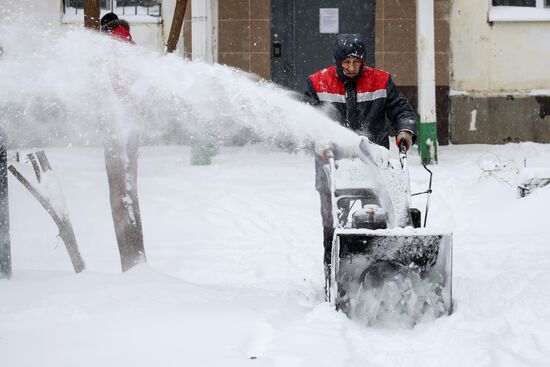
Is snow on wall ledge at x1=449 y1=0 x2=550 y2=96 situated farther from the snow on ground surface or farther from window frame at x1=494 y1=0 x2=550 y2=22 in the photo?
the snow on ground surface

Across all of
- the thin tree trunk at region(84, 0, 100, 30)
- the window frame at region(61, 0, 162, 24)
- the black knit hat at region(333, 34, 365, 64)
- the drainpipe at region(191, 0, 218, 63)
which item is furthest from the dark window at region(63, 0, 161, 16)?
the black knit hat at region(333, 34, 365, 64)

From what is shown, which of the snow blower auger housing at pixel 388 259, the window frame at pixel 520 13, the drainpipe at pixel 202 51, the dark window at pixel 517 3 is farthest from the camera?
the dark window at pixel 517 3

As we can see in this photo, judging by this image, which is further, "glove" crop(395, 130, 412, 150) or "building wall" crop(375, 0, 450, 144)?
"building wall" crop(375, 0, 450, 144)

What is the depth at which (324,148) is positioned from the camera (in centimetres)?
485

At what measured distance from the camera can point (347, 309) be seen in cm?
435

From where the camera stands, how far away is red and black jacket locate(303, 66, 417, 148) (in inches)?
204

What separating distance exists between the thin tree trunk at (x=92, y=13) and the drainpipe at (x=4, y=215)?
0.86 metres

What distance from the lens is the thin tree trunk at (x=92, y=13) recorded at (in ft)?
16.4

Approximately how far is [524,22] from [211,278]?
8.31 m

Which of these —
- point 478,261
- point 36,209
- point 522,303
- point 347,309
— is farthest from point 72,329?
point 36,209

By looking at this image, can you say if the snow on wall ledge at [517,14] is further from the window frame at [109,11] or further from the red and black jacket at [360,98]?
the red and black jacket at [360,98]

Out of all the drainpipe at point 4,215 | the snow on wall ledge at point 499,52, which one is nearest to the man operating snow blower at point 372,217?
the drainpipe at point 4,215

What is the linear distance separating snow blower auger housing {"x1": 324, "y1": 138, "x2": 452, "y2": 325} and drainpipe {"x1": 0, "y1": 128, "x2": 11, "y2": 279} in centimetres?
201

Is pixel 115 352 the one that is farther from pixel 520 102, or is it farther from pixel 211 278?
pixel 520 102
